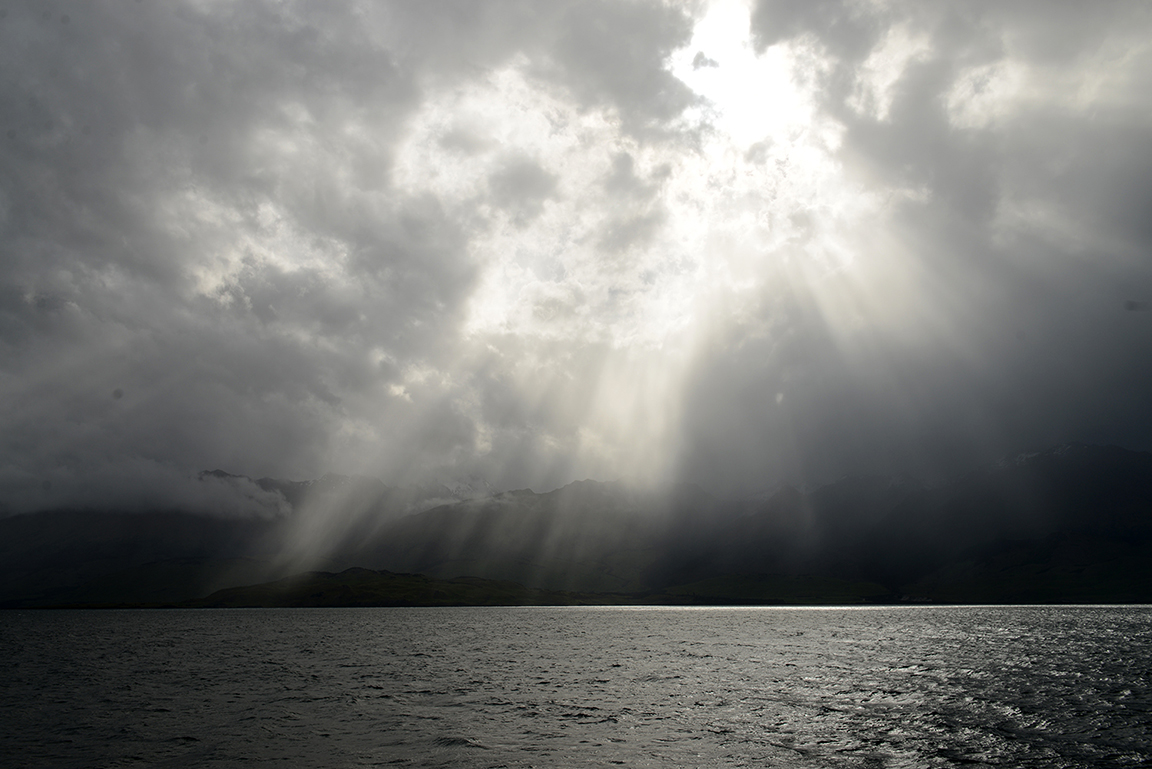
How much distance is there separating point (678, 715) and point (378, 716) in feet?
93.0

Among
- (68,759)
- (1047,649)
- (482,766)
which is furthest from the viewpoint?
(1047,649)

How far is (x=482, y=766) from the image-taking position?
4122 centimetres

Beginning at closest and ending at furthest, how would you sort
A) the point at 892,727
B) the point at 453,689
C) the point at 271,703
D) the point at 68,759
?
1. the point at 68,759
2. the point at 892,727
3. the point at 271,703
4. the point at 453,689

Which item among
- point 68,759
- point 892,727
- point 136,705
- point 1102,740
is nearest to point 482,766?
point 68,759

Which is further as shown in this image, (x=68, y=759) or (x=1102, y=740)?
(x=1102, y=740)

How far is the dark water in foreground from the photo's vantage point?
44.9m

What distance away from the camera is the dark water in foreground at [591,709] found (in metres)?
44.9

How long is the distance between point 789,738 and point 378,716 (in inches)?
1474

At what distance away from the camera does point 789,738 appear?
49.2m

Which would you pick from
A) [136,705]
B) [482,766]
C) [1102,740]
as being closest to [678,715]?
[482,766]

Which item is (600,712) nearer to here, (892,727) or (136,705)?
(892,727)

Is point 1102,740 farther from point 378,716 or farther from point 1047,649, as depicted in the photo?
point 1047,649

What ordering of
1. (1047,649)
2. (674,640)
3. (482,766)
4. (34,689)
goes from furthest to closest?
(674,640) → (1047,649) → (34,689) → (482,766)

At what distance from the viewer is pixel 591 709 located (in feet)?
207
